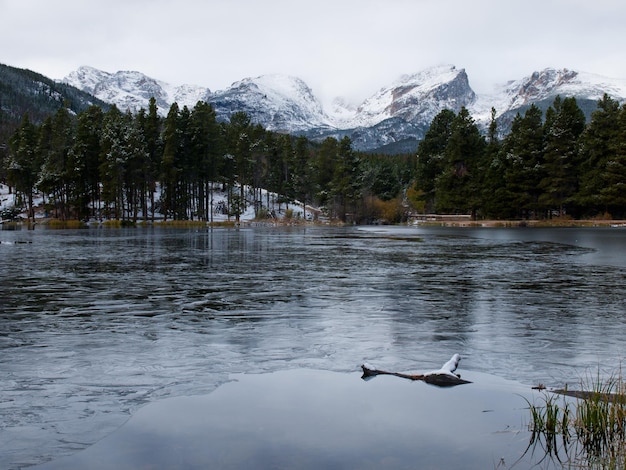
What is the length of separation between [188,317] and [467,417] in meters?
8.17

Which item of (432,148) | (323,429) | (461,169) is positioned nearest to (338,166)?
(432,148)

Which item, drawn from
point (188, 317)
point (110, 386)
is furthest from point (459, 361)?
point (188, 317)

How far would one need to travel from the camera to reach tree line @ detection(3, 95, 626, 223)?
281 ft

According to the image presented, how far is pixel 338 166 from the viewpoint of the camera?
122625mm

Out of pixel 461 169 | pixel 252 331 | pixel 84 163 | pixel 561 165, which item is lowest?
pixel 252 331

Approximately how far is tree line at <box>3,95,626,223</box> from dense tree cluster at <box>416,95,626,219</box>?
0.18 metres

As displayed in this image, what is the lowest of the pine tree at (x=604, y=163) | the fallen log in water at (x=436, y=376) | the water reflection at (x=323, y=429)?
the water reflection at (x=323, y=429)

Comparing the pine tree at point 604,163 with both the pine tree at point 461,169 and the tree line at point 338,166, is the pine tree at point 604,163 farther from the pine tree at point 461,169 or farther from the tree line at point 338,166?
the pine tree at point 461,169

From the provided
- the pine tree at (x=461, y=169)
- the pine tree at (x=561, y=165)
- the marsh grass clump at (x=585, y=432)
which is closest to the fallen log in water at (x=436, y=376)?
the marsh grass clump at (x=585, y=432)

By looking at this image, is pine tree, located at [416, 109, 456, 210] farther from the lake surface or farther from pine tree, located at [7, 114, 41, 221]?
the lake surface

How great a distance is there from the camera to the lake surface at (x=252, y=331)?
7641 millimetres

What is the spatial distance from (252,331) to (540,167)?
84.7 m

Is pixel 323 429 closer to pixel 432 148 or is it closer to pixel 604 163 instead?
pixel 604 163

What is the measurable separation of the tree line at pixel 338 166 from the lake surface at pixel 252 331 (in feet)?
226
